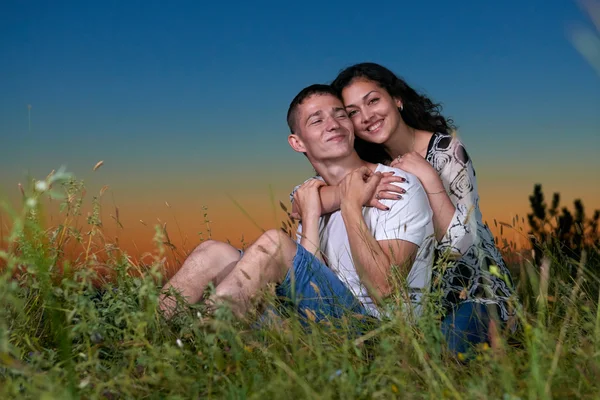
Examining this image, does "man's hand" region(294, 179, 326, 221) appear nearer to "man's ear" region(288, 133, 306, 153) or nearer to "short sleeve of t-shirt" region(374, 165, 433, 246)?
"man's ear" region(288, 133, 306, 153)

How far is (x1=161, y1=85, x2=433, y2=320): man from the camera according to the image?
341 cm

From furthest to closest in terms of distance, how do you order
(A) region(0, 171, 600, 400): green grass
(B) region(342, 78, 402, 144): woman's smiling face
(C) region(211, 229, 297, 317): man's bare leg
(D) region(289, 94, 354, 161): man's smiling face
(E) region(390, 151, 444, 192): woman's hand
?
1. (B) region(342, 78, 402, 144): woman's smiling face
2. (D) region(289, 94, 354, 161): man's smiling face
3. (E) region(390, 151, 444, 192): woman's hand
4. (C) region(211, 229, 297, 317): man's bare leg
5. (A) region(0, 171, 600, 400): green grass

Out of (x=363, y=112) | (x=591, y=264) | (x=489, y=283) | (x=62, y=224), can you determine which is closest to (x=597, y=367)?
(x=489, y=283)

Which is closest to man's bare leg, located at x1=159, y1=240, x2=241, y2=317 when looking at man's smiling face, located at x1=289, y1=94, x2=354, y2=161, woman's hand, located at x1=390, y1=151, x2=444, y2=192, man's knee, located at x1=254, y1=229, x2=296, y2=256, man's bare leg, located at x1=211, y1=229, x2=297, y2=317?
man's bare leg, located at x1=211, y1=229, x2=297, y2=317

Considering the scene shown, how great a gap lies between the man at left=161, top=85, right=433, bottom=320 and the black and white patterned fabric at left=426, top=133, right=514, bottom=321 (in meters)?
0.25

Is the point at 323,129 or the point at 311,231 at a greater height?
the point at 323,129

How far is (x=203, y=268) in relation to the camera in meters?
3.82

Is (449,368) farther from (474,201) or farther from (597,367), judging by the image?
(474,201)

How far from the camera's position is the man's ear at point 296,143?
14.6 ft

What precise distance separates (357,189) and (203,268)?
101cm

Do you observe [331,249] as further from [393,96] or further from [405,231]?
[393,96]

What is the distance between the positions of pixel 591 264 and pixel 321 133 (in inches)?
144

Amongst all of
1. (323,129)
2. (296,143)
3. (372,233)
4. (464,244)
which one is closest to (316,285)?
(372,233)

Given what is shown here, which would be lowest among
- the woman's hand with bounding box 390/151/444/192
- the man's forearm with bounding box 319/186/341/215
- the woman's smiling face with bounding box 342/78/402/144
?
the woman's hand with bounding box 390/151/444/192
